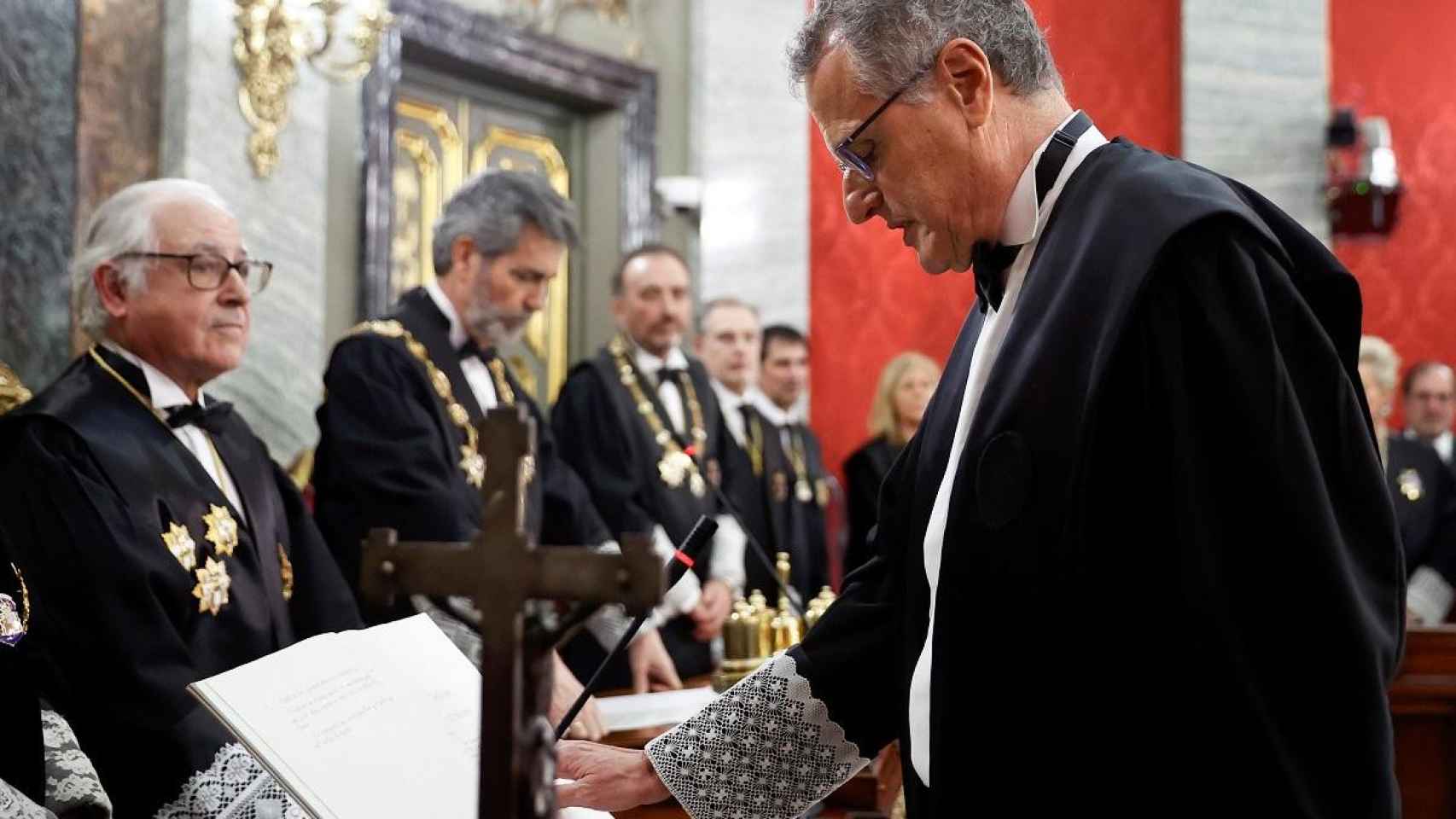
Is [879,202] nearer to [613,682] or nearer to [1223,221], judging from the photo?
[1223,221]

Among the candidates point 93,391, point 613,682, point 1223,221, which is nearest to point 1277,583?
point 1223,221

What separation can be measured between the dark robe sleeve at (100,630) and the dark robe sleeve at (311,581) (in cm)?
47

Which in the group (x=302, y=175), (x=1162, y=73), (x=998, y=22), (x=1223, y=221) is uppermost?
(x=1162, y=73)

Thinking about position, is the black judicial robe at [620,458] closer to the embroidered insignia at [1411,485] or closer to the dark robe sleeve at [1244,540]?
the embroidered insignia at [1411,485]

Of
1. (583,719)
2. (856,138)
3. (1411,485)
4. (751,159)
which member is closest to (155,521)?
(583,719)

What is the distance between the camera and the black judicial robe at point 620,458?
17.4 ft

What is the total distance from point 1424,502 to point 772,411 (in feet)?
9.27

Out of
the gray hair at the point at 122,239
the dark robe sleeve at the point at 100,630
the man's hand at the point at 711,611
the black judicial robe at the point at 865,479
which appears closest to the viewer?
the dark robe sleeve at the point at 100,630

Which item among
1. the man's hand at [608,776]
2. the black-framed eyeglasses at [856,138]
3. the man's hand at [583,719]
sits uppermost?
the black-framed eyeglasses at [856,138]

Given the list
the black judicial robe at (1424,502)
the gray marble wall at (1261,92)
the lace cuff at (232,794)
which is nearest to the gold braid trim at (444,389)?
the lace cuff at (232,794)

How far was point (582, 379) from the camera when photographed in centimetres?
563

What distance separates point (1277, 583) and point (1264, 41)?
7.10 m

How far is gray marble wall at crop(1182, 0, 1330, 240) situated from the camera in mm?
7855

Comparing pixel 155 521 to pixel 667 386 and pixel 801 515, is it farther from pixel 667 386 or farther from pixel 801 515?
pixel 801 515
